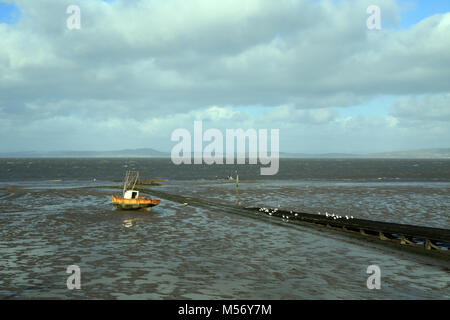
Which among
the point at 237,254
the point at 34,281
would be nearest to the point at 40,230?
the point at 34,281

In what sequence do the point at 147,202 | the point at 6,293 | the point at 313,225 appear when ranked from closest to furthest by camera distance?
1. the point at 6,293
2. the point at 313,225
3. the point at 147,202

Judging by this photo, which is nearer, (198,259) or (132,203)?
(198,259)

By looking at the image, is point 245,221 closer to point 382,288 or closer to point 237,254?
point 237,254

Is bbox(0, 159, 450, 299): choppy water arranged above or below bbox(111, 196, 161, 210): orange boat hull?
below

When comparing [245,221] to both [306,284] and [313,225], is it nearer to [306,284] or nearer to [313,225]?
[313,225]

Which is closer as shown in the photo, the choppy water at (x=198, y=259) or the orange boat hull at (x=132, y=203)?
the choppy water at (x=198, y=259)

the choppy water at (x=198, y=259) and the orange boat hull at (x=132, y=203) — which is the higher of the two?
the orange boat hull at (x=132, y=203)

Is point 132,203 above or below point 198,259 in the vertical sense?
above

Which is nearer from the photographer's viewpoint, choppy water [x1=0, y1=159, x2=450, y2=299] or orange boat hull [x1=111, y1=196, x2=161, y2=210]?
choppy water [x1=0, y1=159, x2=450, y2=299]
